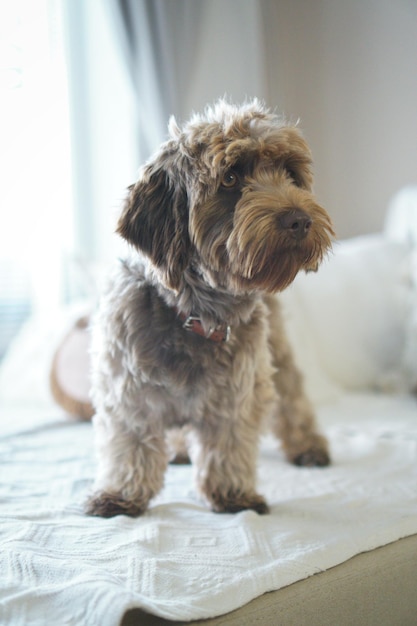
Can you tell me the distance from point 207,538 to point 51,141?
2821 mm

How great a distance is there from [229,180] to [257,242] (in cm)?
21

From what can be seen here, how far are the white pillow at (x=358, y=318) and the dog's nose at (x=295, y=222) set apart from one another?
166 centimetres

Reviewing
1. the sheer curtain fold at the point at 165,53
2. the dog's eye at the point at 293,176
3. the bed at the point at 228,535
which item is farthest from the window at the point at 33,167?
the dog's eye at the point at 293,176

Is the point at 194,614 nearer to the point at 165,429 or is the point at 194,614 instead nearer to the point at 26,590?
the point at 26,590

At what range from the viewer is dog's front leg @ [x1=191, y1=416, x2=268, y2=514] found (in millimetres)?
1865

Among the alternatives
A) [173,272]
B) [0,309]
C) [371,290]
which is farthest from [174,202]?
[0,309]

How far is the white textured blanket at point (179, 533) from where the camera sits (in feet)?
4.17

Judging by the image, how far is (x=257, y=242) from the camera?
154 centimetres

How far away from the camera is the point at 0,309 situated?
4094 millimetres

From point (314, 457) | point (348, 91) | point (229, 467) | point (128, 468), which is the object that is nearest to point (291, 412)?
point (314, 457)

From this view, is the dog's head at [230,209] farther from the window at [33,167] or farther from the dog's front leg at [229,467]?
the window at [33,167]

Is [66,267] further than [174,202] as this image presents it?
Yes

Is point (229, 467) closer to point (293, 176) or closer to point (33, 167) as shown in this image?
point (293, 176)

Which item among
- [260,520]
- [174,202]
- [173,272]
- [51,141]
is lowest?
[260,520]
